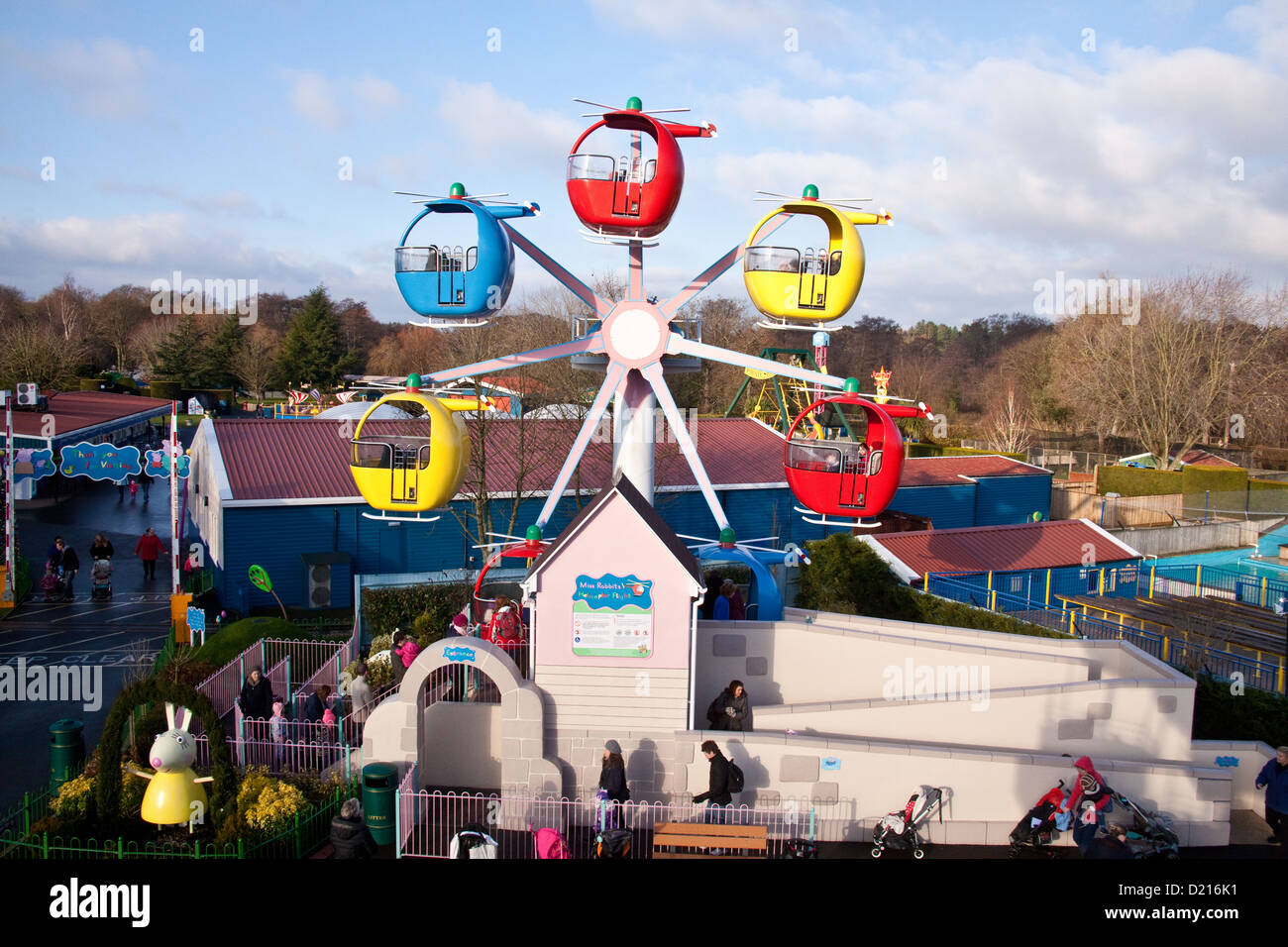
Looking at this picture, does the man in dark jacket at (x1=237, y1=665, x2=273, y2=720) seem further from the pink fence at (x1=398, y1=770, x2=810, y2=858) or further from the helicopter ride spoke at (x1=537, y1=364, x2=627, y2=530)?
the helicopter ride spoke at (x1=537, y1=364, x2=627, y2=530)

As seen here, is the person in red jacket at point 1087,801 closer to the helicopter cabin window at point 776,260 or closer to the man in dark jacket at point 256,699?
the helicopter cabin window at point 776,260

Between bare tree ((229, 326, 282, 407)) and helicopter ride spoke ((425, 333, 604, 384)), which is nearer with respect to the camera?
helicopter ride spoke ((425, 333, 604, 384))

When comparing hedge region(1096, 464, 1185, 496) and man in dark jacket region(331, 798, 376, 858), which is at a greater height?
hedge region(1096, 464, 1185, 496)

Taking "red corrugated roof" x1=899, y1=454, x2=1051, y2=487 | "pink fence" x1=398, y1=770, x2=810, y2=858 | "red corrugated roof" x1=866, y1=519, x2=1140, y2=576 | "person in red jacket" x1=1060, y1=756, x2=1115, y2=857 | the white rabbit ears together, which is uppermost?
"red corrugated roof" x1=899, y1=454, x2=1051, y2=487

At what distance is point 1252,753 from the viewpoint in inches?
588

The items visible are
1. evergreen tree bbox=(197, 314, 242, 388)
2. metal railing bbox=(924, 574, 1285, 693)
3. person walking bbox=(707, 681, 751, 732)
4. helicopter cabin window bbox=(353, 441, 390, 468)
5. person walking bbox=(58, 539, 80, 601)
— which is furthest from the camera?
evergreen tree bbox=(197, 314, 242, 388)

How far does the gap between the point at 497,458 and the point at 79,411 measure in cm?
2265

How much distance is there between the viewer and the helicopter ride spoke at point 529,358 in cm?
1611

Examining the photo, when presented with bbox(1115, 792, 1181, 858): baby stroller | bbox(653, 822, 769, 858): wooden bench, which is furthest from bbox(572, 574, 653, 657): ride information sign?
bbox(1115, 792, 1181, 858): baby stroller

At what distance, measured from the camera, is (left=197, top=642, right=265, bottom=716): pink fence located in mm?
16688

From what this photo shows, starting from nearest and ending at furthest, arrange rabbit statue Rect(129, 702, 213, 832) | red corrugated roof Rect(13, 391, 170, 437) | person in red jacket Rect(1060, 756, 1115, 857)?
1. rabbit statue Rect(129, 702, 213, 832)
2. person in red jacket Rect(1060, 756, 1115, 857)
3. red corrugated roof Rect(13, 391, 170, 437)

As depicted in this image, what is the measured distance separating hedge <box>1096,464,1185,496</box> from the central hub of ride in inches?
1425

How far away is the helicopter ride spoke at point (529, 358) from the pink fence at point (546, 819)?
6.15 meters
